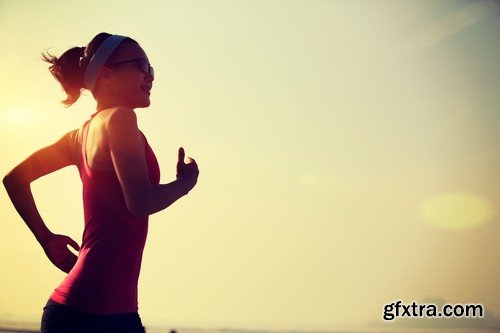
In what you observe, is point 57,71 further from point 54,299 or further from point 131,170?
point 54,299

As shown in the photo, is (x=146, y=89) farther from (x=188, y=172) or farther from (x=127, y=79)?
(x=188, y=172)

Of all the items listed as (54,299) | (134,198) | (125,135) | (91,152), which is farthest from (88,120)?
(54,299)

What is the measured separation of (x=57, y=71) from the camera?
292 cm

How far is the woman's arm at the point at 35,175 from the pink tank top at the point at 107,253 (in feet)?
1.52

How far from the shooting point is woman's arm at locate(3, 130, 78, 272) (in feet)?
9.56

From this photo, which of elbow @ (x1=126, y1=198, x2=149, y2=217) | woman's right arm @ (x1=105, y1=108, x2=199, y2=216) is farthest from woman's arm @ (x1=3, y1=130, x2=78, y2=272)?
elbow @ (x1=126, y1=198, x2=149, y2=217)

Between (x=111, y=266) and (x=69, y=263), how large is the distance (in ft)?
1.72

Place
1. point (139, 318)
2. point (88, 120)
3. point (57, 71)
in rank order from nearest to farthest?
point (139, 318)
point (88, 120)
point (57, 71)

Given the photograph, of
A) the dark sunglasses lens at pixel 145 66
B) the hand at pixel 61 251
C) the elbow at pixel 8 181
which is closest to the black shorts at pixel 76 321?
the hand at pixel 61 251

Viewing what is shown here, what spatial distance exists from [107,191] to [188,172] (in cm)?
39

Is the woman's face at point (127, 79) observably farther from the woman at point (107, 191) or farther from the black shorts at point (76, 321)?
the black shorts at point (76, 321)

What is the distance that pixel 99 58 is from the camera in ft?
8.90

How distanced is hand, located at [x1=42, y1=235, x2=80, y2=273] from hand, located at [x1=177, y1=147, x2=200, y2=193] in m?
0.75

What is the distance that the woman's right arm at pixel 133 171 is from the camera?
2219 mm
